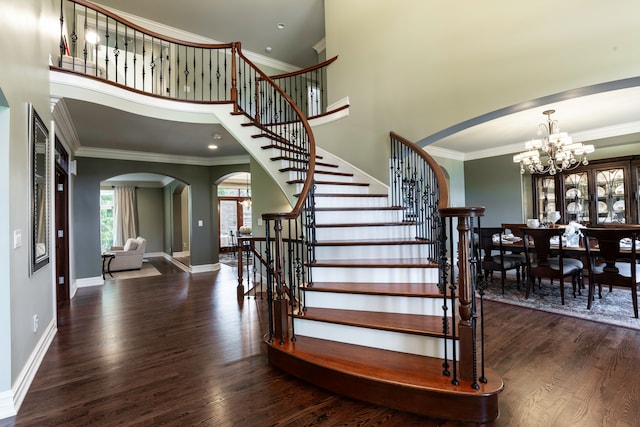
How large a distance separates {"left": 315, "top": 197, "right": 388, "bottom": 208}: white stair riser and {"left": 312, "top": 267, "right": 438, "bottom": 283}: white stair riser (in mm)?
1204

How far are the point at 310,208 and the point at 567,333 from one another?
289 cm

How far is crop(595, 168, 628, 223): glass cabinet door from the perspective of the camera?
17.5 feet

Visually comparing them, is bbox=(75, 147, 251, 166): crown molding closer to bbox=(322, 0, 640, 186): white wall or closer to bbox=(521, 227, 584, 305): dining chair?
bbox=(322, 0, 640, 186): white wall

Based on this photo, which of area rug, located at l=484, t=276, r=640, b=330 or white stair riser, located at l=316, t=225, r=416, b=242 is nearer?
area rug, located at l=484, t=276, r=640, b=330

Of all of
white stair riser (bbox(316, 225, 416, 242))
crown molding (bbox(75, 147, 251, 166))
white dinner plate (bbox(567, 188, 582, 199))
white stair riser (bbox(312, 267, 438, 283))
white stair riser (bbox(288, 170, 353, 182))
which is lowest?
white stair riser (bbox(312, 267, 438, 283))

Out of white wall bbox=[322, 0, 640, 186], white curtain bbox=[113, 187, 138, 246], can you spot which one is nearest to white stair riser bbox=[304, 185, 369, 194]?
white wall bbox=[322, 0, 640, 186]

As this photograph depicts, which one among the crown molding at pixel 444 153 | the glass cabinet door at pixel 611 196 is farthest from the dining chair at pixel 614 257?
the crown molding at pixel 444 153

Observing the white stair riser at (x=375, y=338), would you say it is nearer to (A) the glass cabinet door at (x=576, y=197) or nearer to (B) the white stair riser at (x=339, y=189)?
(B) the white stair riser at (x=339, y=189)

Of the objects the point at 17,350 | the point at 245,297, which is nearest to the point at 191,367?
the point at 17,350

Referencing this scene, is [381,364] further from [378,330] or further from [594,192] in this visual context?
[594,192]

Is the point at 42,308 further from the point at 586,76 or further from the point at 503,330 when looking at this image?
the point at 586,76

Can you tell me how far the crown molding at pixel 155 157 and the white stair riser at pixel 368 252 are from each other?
15.1ft

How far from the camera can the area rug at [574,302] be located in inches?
134

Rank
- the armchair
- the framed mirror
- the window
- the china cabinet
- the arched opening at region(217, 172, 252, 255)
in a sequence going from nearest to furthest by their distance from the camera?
the framed mirror, the china cabinet, the armchair, the window, the arched opening at region(217, 172, 252, 255)
